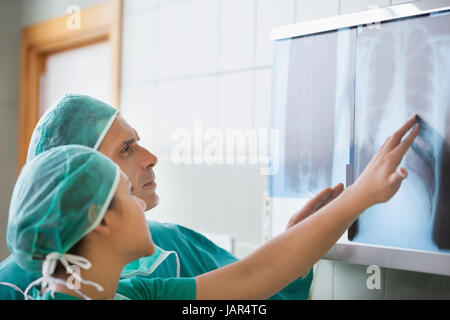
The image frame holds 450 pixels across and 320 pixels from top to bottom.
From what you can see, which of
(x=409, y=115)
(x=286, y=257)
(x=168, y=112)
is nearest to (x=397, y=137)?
(x=409, y=115)

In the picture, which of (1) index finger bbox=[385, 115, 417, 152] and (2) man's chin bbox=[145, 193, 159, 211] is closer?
(1) index finger bbox=[385, 115, 417, 152]

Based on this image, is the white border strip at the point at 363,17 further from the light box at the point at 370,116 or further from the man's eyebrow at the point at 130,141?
the man's eyebrow at the point at 130,141

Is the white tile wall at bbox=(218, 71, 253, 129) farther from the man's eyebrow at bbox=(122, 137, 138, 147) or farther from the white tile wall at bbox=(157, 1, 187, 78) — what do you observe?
the man's eyebrow at bbox=(122, 137, 138, 147)

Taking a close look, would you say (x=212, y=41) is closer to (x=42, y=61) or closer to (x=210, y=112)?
(x=210, y=112)

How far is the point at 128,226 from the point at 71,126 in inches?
14.2

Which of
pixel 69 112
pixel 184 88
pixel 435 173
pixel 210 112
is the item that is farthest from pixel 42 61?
pixel 435 173

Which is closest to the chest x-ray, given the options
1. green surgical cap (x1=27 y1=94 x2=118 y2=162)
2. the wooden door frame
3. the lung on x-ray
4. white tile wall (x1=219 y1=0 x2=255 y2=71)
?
the lung on x-ray

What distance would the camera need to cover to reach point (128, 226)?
29.6 inches

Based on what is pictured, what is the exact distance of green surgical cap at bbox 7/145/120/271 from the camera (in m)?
0.70

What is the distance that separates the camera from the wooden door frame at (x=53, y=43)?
1.97 m

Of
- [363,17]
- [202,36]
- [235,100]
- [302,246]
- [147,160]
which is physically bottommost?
[302,246]

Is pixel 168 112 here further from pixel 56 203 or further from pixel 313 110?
pixel 56 203

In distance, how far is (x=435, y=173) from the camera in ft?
3.28
